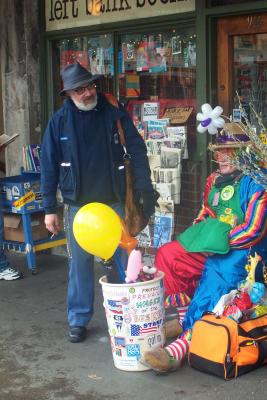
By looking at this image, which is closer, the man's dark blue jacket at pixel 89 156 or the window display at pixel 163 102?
the man's dark blue jacket at pixel 89 156

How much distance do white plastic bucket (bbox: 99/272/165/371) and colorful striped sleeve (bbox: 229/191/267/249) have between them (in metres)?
0.59

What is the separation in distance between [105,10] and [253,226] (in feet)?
10.6

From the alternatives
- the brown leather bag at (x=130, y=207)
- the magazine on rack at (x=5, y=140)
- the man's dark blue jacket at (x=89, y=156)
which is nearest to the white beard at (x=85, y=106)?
the man's dark blue jacket at (x=89, y=156)

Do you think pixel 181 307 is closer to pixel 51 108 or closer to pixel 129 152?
pixel 129 152

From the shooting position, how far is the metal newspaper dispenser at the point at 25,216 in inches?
261

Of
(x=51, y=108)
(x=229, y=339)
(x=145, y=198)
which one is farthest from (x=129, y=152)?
(x=51, y=108)

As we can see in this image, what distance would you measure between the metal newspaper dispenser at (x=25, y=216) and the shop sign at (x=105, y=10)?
1607 millimetres

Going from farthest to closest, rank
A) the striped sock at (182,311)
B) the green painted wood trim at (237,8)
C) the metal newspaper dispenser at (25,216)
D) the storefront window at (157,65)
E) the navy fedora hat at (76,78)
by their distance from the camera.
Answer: the metal newspaper dispenser at (25,216)
the storefront window at (157,65)
the green painted wood trim at (237,8)
the striped sock at (182,311)
the navy fedora hat at (76,78)

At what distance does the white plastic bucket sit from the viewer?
4.12 m

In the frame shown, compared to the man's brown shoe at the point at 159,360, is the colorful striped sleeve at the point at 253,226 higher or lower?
higher

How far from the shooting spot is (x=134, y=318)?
415cm

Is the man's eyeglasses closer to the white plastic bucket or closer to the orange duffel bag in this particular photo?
the white plastic bucket

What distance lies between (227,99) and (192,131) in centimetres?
46

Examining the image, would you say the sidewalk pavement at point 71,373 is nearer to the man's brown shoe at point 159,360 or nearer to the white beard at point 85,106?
the man's brown shoe at point 159,360
